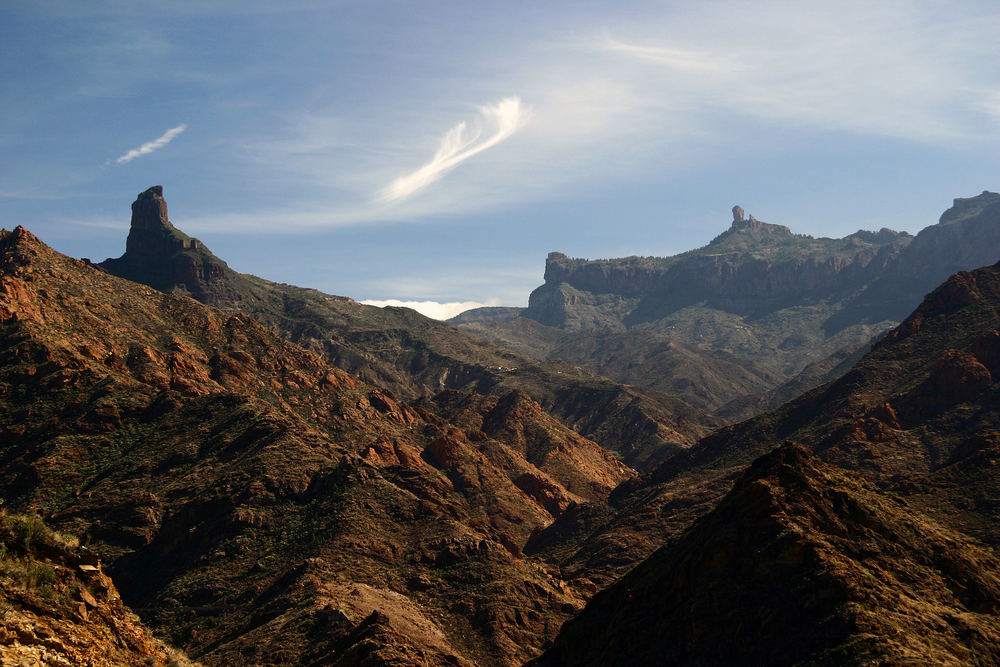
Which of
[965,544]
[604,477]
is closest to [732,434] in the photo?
[604,477]

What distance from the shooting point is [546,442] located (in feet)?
585

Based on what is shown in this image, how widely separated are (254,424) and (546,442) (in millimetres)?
87987

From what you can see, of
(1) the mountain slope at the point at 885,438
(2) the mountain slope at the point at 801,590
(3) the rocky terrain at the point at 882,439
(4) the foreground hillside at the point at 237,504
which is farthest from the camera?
(3) the rocky terrain at the point at 882,439

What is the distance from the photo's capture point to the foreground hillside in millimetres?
67500

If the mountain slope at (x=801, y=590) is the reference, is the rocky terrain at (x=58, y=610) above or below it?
above

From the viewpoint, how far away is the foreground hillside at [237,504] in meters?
67.5

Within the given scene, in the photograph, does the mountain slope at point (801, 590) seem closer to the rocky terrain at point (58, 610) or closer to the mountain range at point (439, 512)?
the mountain range at point (439, 512)

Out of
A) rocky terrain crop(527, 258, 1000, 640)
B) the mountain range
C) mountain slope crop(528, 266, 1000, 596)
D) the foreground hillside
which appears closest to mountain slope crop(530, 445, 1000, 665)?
the mountain range

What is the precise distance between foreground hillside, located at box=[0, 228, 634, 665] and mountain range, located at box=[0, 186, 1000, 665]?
32cm

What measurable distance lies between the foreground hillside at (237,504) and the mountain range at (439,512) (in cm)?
32

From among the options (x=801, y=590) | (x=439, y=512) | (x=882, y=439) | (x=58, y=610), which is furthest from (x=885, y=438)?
(x=58, y=610)

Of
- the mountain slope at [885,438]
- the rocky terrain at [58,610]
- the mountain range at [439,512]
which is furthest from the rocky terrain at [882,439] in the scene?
the rocky terrain at [58,610]

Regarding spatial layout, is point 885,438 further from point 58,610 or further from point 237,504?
point 58,610

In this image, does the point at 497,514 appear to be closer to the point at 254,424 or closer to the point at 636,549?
the point at 636,549
